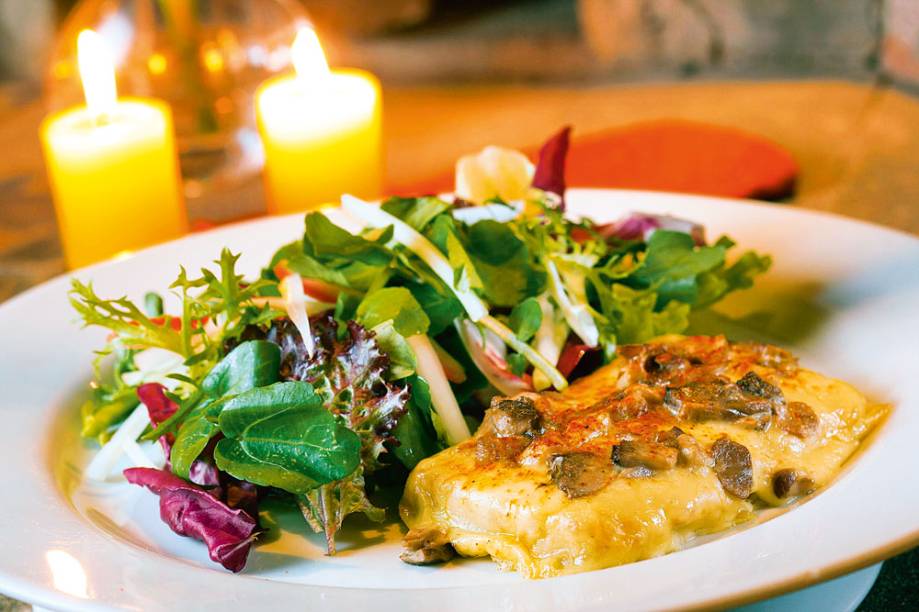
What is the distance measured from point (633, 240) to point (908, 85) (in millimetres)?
2355

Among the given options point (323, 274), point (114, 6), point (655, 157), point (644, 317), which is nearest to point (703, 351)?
point (644, 317)

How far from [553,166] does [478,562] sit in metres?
0.89

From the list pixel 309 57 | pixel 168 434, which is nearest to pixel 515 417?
pixel 168 434

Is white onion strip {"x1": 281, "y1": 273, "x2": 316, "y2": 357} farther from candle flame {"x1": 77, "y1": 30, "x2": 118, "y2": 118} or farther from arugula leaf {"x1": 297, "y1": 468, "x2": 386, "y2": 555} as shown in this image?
candle flame {"x1": 77, "y1": 30, "x2": 118, "y2": 118}

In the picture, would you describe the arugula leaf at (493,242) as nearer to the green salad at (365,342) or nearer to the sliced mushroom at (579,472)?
the green salad at (365,342)

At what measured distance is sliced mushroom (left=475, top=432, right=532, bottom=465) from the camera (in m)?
1.37

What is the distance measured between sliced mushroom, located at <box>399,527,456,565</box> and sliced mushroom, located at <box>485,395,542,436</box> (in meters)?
0.16

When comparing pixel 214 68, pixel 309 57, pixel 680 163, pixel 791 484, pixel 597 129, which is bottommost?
pixel 597 129

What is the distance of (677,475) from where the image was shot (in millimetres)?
1286

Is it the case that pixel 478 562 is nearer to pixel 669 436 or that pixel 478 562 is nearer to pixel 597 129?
pixel 669 436

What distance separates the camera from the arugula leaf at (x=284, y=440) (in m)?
1.37

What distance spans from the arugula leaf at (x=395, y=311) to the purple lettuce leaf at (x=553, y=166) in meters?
0.50

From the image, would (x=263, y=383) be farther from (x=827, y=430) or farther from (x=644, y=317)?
(x=827, y=430)

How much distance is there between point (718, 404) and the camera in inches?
55.3
